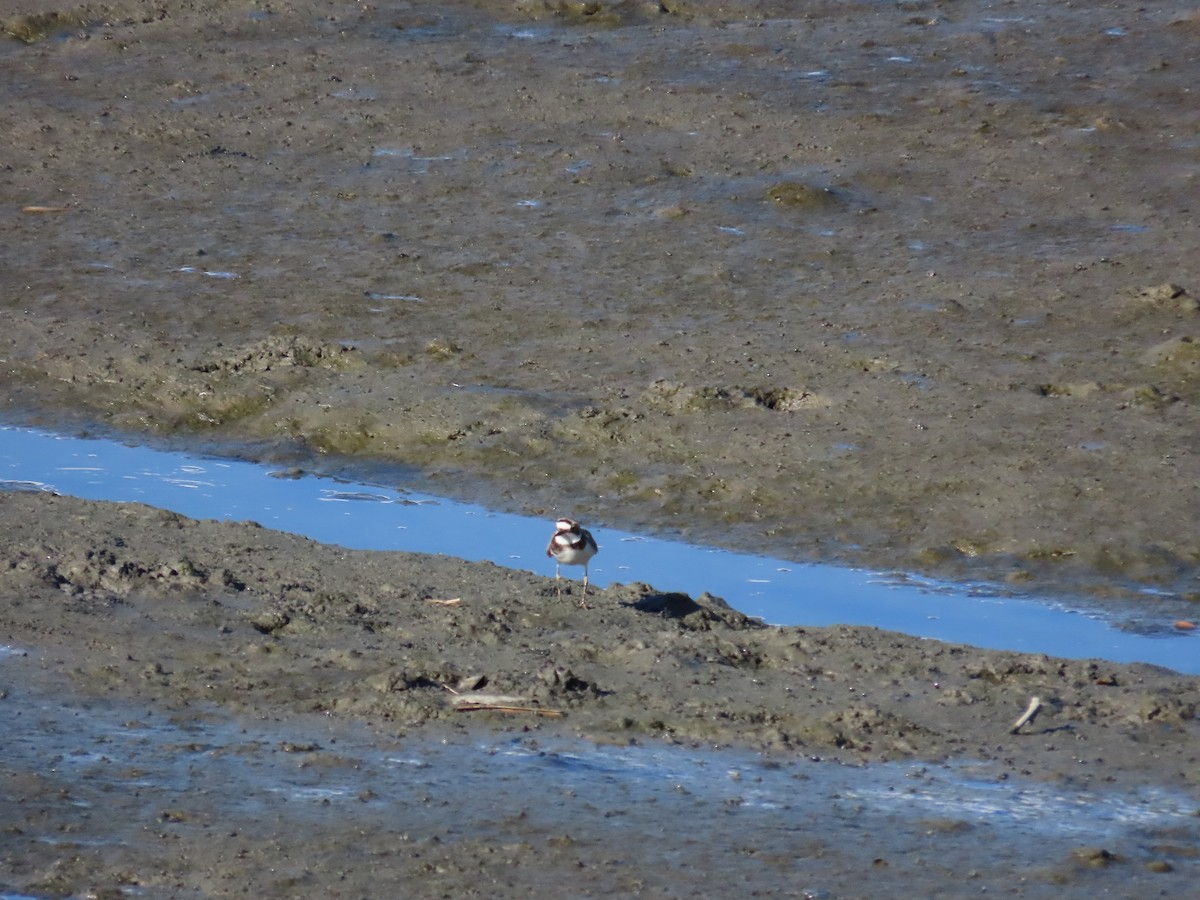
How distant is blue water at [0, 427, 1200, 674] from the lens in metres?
9.09

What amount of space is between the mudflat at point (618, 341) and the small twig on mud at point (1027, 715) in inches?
2.0

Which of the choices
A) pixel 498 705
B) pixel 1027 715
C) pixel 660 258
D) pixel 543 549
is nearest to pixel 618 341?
pixel 660 258

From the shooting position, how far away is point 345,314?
1284 cm

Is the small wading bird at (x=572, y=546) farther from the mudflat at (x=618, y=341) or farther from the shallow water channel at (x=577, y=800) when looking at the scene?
the shallow water channel at (x=577, y=800)

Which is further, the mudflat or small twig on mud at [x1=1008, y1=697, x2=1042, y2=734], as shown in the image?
the mudflat

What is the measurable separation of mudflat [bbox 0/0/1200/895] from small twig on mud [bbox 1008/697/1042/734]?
0.17ft

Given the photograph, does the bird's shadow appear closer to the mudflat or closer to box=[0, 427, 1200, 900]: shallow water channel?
the mudflat

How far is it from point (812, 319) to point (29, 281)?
5920 millimetres

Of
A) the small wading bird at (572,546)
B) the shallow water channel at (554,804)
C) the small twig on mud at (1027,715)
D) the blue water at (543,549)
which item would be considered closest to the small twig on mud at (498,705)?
the shallow water channel at (554,804)

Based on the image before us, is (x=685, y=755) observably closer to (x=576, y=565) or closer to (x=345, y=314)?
(x=576, y=565)

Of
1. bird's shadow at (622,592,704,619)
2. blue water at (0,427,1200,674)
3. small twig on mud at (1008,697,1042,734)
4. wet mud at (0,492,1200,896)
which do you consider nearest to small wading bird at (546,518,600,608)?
wet mud at (0,492,1200,896)

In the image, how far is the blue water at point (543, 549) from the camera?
9.09 m

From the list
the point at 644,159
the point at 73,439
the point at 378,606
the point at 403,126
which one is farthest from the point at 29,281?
the point at 378,606

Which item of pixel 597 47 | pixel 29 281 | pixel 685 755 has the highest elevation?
pixel 597 47
